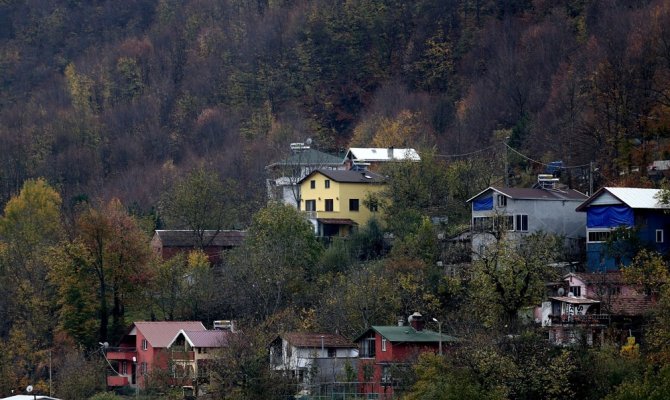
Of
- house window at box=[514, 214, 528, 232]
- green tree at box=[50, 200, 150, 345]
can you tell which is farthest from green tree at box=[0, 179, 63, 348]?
house window at box=[514, 214, 528, 232]

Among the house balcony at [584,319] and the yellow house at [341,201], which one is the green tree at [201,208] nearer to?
the yellow house at [341,201]

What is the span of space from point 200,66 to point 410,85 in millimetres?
31337

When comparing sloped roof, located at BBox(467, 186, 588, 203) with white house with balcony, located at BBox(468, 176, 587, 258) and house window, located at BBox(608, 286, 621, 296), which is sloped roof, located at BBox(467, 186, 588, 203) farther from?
house window, located at BBox(608, 286, 621, 296)

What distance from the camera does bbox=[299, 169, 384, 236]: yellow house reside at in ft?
253

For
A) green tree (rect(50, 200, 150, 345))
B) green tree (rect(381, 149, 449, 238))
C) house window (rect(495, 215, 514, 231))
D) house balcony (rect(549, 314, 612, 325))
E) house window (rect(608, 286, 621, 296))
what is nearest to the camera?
house balcony (rect(549, 314, 612, 325))

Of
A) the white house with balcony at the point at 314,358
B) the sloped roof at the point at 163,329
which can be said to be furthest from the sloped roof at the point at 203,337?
the white house with balcony at the point at 314,358

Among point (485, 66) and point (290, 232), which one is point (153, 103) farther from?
point (290, 232)

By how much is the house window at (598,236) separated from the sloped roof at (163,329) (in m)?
17.8

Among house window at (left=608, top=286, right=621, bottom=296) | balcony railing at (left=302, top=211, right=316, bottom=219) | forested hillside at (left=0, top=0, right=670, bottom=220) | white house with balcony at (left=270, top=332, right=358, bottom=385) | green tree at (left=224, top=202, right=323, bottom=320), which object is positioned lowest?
white house with balcony at (left=270, top=332, right=358, bottom=385)

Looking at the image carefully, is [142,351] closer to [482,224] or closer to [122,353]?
[122,353]

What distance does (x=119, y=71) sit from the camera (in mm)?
153000

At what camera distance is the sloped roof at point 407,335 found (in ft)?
172

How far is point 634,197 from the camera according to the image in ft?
188

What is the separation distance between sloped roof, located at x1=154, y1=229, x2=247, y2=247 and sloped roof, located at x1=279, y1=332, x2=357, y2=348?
23.9 m
